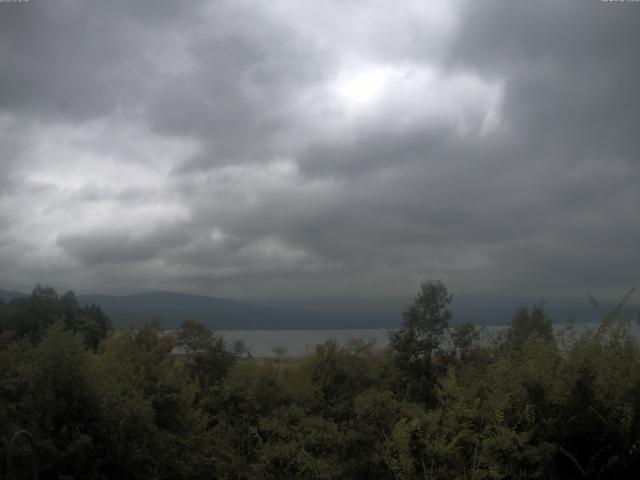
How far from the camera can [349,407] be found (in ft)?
39.4

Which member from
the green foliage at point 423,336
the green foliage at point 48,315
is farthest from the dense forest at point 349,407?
the green foliage at point 48,315

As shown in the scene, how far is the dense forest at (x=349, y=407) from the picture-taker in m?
8.70

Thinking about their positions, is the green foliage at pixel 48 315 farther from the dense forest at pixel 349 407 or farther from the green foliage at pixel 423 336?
the green foliage at pixel 423 336

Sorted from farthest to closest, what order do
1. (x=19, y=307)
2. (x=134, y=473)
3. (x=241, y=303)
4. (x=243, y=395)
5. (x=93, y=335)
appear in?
(x=241, y=303), (x=19, y=307), (x=93, y=335), (x=243, y=395), (x=134, y=473)

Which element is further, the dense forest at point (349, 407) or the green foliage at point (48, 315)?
the green foliage at point (48, 315)

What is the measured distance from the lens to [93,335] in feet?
89.2

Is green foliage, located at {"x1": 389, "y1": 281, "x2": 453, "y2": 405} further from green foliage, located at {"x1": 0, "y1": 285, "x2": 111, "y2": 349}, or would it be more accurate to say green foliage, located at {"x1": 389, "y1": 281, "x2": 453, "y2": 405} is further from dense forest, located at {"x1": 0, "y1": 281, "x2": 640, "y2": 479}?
green foliage, located at {"x1": 0, "y1": 285, "x2": 111, "y2": 349}

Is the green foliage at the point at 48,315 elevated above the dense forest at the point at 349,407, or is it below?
above

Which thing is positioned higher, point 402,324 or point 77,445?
point 402,324

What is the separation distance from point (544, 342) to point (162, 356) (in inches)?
320

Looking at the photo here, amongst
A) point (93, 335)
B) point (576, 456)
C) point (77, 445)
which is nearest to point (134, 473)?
point (77, 445)

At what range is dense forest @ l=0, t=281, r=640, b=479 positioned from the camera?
8.70 m

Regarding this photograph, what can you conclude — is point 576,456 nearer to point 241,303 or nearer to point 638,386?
point 638,386

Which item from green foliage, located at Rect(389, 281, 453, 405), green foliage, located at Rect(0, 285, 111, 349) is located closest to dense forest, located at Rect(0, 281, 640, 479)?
green foliage, located at Rect(389, 281, 453, 405)
